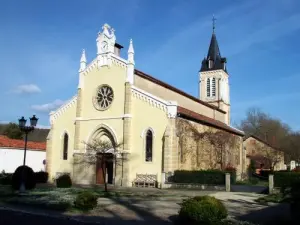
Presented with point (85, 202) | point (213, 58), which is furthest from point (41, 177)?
point (213, 58)

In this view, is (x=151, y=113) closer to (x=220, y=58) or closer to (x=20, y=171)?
(x=20, y=171)

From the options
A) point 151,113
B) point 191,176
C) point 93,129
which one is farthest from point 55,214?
point 93,129

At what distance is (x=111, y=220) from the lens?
1329 cm

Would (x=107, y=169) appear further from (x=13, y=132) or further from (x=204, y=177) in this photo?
(x=13, y=132)

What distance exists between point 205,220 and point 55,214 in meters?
6.21

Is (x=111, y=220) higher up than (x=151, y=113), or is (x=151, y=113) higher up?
(x=151, y=113)

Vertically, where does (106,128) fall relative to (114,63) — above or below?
below

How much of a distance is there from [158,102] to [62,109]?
11417mm

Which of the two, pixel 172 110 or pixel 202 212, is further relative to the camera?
pixel 172 110

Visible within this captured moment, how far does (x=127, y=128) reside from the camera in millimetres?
31375

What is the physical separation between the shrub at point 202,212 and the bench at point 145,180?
17.3 meters

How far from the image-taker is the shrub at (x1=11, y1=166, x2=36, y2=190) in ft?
74.3

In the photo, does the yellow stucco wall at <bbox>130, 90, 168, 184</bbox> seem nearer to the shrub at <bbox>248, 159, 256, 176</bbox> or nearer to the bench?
the bench

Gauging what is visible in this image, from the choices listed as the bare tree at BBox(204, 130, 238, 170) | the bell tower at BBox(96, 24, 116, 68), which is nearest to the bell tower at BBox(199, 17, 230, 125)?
the bare tree at BBox(204, 130, 238, 170)
